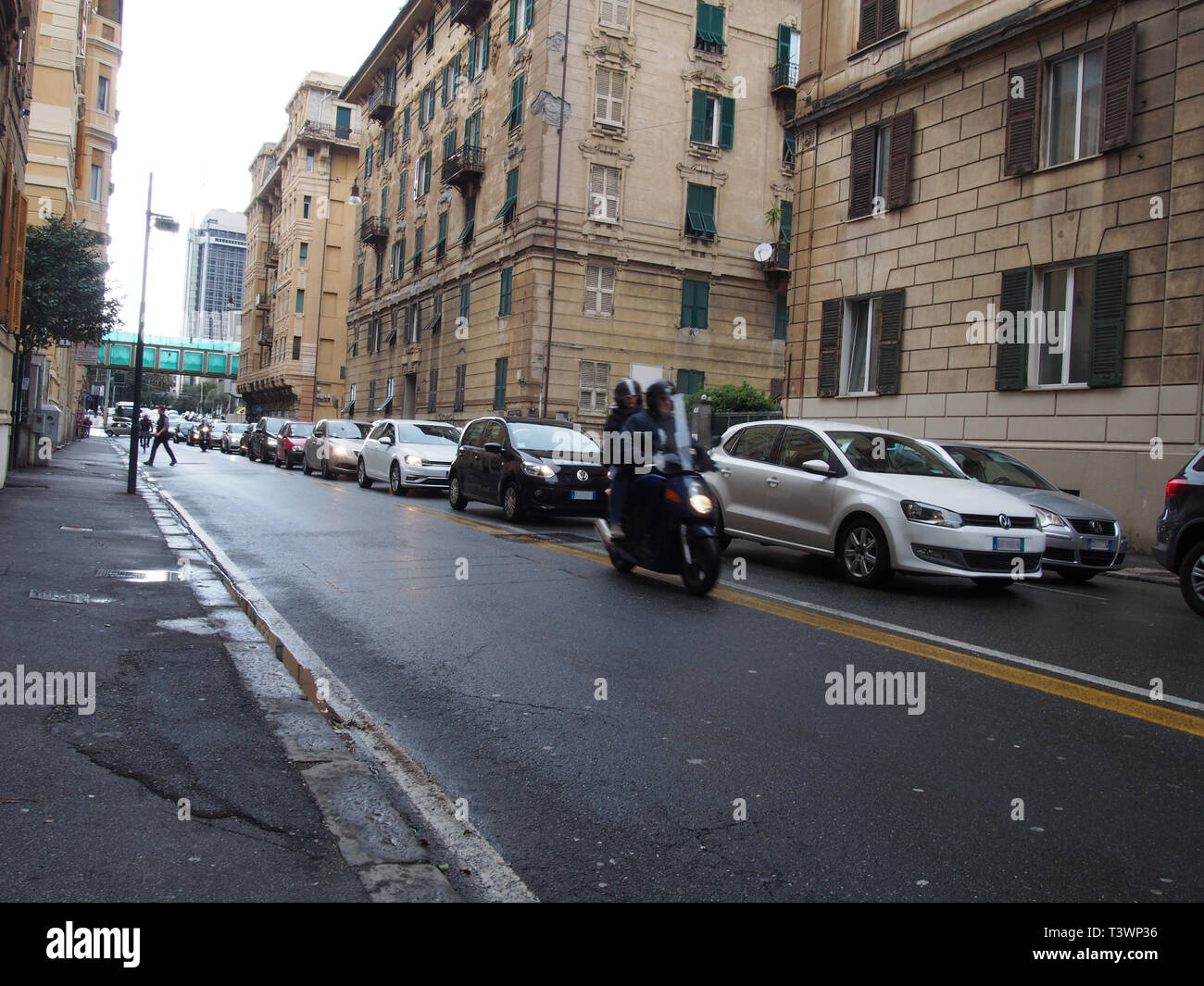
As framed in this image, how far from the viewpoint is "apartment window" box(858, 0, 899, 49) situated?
20.5 m

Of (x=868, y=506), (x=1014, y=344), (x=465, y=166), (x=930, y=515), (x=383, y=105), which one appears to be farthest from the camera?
(x=383, y=105)

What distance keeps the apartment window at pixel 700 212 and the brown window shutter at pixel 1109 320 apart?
68.0 ft

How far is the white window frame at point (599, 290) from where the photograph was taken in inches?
1356

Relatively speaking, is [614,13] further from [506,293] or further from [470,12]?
[506,293]

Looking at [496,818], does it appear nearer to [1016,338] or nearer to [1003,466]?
[1003,466]

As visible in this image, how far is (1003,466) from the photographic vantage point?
41.6 ft

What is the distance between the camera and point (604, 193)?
34.4 meters

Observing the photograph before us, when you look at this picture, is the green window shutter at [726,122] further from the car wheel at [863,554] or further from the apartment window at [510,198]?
the car wheel at [863,554]

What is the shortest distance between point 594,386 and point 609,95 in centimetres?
960

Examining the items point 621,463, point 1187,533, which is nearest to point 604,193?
→ point 621,463

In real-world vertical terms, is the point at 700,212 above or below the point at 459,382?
above

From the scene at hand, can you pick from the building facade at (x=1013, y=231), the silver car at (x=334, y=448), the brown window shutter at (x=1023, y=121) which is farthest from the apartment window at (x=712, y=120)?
the brown window shutter at (x=1023, y=121)
